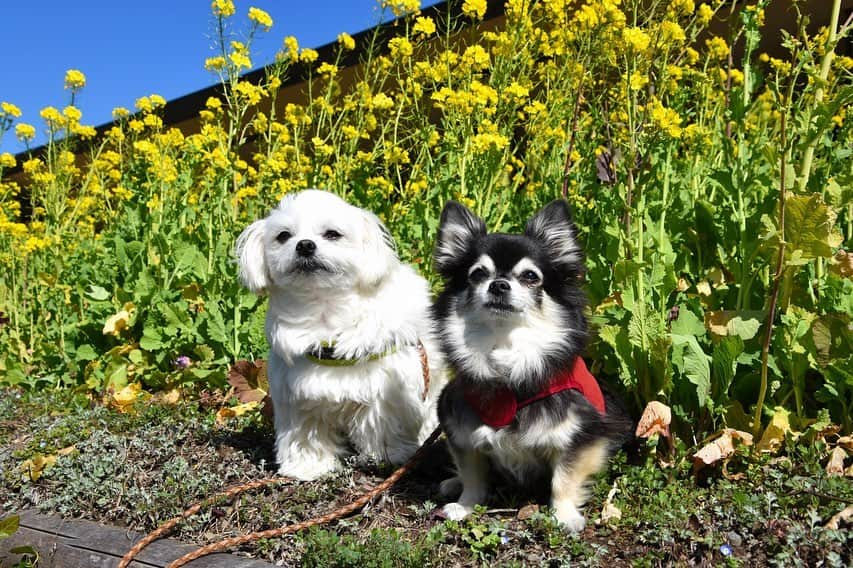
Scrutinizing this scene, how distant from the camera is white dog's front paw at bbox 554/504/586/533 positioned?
7.28ft

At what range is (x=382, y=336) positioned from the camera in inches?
109

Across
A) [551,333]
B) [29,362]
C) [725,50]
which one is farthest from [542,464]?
[29,362]

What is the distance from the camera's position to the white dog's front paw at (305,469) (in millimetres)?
2820

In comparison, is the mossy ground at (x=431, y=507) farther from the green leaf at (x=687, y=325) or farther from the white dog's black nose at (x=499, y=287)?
the white dog's black nose at (x=499, y=287)

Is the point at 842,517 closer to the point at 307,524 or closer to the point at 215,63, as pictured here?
the point at 307,524

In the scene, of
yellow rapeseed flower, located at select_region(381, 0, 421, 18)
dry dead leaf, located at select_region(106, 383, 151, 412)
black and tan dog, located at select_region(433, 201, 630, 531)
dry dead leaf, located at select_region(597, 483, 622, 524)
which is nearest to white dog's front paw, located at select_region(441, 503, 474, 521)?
black and tan dog, located at select_region(433, 201, 630, 531)

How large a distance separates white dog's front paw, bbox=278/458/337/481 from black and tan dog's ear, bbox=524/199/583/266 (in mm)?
1242

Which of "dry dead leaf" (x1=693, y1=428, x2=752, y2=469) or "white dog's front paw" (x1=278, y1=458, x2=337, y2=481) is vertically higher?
"dry dead leaf" (x1=693, y1=428, x2=752, y2=469)

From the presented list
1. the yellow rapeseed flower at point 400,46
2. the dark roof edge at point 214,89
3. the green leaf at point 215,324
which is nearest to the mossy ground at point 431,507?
the green leaf at point 215,324

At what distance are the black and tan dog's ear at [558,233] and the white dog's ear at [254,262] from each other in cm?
106

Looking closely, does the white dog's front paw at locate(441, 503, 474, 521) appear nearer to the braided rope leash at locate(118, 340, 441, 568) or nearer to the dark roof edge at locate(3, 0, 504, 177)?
the braided rope leash at locate(118, 340, 441, 568)

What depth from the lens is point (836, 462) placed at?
236 cm

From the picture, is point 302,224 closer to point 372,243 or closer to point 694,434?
point 372,243

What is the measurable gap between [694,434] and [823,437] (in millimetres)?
408
